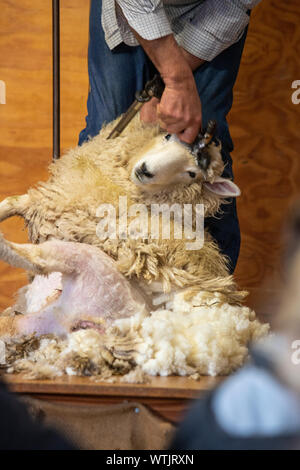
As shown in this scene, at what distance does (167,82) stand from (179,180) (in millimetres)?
209

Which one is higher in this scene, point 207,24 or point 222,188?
point 207,24

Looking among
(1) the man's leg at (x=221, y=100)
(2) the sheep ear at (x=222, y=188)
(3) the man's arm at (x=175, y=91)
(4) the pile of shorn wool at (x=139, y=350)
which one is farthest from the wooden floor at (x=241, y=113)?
(4) the pile of shorn wool at (x=139, y=350)

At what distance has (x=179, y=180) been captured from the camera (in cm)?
116

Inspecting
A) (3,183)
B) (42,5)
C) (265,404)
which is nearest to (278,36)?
(42,5)

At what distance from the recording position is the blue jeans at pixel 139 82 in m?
1.32

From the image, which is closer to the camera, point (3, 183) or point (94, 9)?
point (94, 9)

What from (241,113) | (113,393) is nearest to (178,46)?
(113,393)

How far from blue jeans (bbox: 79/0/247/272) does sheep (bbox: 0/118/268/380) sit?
0.12 meters

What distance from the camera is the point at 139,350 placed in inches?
36.0

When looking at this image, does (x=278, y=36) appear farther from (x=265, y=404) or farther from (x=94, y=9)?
(x=265, y=404)

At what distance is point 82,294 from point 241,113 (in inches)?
52.9

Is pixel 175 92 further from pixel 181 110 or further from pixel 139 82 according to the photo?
pixel 139 82

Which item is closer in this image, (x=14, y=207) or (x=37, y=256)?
(x=37, y=256)

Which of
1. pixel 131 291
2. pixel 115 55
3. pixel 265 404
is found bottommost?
pixel 265 404
